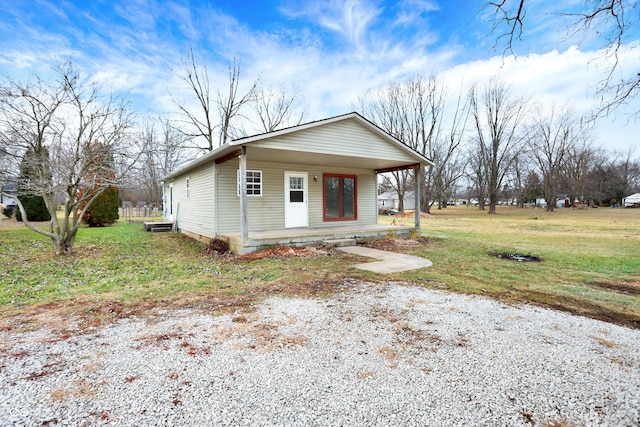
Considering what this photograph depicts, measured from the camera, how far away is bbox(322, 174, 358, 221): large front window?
1155 centimetres

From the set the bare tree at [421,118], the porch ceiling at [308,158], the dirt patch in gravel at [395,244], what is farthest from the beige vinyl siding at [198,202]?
the bare tree at [421,118]

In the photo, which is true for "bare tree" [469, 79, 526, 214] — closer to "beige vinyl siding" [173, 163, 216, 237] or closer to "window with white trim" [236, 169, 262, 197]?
"window with white trim" [236, 169, 262, 197]

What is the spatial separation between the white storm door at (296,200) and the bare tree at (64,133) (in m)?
4.56

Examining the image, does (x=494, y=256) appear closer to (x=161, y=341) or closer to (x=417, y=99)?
(x=161, y=341)

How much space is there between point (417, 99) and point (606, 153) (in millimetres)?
33883

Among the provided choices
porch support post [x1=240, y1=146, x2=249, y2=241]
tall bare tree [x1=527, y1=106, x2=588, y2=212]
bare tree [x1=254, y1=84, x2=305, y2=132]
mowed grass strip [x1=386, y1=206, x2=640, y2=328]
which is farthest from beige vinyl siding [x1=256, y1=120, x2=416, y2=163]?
tall bare tree [x1=527, y1=106, x2=588, y2=212]

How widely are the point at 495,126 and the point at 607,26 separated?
3167 centimetres

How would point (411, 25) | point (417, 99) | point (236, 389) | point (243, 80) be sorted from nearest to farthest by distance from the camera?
point (236, 389) → point (411, 25) → point (243, 80) → point (417, 99)

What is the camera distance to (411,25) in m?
9.43

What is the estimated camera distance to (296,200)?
10.8 m

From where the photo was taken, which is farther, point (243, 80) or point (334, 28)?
point (243, 80)

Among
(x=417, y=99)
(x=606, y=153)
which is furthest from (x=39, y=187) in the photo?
(x=606, y=153)

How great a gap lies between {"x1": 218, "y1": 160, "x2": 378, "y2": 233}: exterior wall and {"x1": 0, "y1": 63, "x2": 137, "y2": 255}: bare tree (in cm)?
257

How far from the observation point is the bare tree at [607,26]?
372cm
